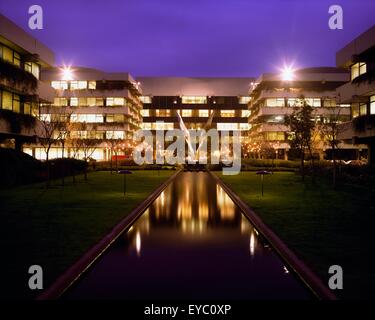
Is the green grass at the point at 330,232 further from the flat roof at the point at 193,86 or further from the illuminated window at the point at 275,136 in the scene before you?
the flat roof at the point at 193,86

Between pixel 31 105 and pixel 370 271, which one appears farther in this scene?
pixel 31 105

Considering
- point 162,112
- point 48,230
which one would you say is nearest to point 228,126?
point 162,112

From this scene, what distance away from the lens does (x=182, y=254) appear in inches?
407

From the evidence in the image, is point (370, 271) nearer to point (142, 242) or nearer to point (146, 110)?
point (142, 242)

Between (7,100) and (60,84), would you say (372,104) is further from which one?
(60,84)

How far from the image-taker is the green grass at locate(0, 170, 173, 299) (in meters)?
8.69

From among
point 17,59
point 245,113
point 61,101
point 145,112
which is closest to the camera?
point 17,59

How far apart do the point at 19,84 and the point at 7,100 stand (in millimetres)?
1629

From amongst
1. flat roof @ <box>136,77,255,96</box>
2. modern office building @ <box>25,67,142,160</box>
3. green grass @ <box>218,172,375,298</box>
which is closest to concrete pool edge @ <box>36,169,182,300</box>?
green grass @ <box>218,172,375,298</box>

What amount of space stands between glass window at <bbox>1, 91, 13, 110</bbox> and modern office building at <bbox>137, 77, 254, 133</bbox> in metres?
86.2

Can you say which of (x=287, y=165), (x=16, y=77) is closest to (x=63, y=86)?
(x=287, y=165)

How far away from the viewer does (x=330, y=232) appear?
13.1m

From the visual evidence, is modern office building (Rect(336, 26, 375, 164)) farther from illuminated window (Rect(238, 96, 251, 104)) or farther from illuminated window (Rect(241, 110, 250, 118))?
illuminated window (Rect(238, 96, 251, 104))
